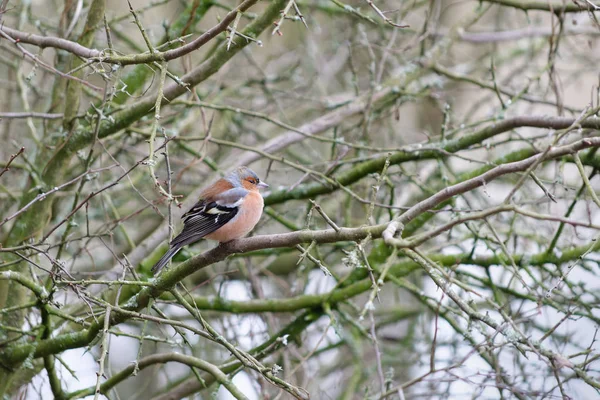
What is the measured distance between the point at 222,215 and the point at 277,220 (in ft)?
3.97

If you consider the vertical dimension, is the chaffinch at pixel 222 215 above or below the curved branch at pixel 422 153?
below

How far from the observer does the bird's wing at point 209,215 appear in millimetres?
4891

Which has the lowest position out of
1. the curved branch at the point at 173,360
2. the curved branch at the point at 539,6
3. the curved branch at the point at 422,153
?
the curved branch at the point at 173,360

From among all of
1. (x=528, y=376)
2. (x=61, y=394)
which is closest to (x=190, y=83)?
(x=61, y=394)

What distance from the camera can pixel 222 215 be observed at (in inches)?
199

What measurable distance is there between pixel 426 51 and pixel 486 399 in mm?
3693

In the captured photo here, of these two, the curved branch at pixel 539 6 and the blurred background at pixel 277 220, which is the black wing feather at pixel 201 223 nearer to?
the blurred background at pixel 277 220

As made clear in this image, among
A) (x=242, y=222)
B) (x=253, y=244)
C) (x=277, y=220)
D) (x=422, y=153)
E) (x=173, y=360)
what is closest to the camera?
(x=253, y=244)

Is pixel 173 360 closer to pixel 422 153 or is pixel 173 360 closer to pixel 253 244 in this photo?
pixel 253 244

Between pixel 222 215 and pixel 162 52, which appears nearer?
pixel 162 52

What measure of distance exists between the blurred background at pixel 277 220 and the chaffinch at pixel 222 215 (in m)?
0.25

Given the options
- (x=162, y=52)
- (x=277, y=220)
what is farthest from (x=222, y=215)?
(x=162, y=52)

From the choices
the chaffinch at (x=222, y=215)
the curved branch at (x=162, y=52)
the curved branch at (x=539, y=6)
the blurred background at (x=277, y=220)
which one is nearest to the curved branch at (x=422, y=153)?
the blurred background at (x=277, y=220)

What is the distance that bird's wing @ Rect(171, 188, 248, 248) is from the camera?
4.89 meters
